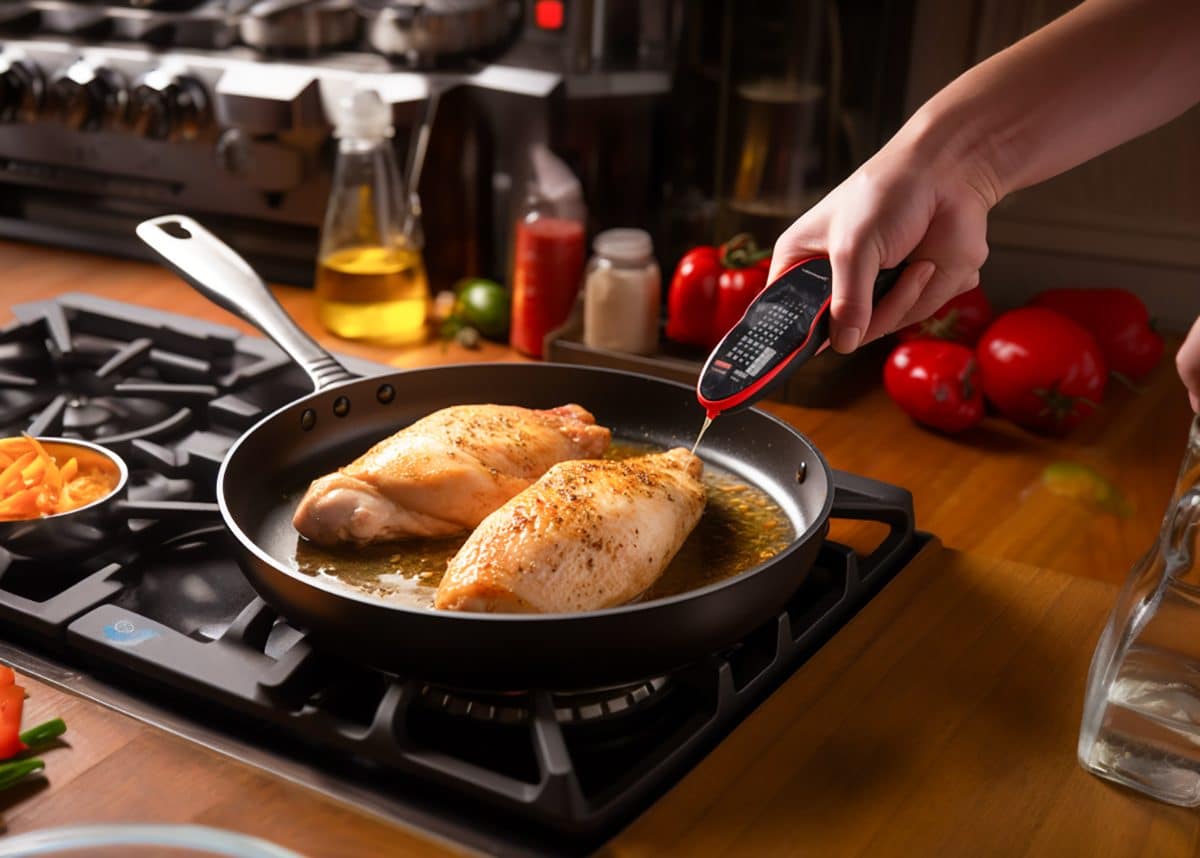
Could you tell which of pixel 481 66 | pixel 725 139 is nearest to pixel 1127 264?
pixel 725 139

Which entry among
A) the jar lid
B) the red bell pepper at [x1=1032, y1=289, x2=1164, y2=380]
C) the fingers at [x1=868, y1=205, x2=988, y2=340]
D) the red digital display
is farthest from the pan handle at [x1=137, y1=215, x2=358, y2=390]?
the red bell pepper at [x1=1032, y1=289, x2=1164, y2=380]

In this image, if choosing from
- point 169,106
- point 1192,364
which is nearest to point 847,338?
point 1192,364

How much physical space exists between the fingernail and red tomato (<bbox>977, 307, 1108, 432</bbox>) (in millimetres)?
541

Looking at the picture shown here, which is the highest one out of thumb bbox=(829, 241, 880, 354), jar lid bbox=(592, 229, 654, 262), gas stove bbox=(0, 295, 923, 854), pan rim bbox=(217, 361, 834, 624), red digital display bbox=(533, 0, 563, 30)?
red digital display bbox=(533, 0, 563, 30)

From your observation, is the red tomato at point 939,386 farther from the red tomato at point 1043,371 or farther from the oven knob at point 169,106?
the oven knob at point 169,106

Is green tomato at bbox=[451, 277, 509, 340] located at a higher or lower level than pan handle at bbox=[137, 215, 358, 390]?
lower

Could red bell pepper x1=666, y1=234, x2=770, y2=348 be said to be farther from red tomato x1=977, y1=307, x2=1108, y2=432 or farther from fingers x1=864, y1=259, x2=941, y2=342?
fingers x1=864, y1=259, x2=941, y2=342

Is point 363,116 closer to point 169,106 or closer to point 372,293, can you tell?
point 372,293

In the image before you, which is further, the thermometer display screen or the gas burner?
the thermometer display screen

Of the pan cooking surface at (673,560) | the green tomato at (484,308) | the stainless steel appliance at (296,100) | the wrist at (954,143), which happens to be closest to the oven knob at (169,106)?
the stainless steel appliance at (296,100)

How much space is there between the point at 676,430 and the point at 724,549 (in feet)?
0.77

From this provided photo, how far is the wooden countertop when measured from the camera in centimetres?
75

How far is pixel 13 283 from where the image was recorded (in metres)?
1.81

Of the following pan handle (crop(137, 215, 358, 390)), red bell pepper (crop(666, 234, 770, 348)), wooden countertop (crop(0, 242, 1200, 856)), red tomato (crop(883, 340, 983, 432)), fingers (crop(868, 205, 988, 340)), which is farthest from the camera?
red bell pepper (crop(666, 234, 770, 348))
